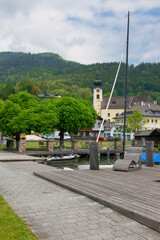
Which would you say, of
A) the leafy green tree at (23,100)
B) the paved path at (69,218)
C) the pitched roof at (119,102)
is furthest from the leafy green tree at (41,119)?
the pitched roof at (119,102)

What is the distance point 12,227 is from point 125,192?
3537 millimetres

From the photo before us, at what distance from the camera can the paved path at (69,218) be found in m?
4.81


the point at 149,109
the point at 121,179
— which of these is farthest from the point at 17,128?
the point at 149,109

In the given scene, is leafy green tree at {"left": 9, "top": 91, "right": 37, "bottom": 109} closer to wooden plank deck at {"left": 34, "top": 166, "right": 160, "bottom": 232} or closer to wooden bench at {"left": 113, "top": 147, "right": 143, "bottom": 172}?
wooden bench at {"left": 113, "top": 147, "right": 143, "bottom": 172}

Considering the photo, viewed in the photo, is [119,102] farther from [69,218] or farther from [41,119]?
[69,218]

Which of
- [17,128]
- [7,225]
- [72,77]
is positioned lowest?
[7,225]

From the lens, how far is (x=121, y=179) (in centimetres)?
992

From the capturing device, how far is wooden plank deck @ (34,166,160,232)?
221 inches

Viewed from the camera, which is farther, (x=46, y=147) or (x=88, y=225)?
(x=46, y=147)

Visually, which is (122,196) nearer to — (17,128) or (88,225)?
(88,225)

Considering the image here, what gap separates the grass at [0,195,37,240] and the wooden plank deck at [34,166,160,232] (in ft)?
7.03

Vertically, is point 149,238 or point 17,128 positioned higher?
point 17,128

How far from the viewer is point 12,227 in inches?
203

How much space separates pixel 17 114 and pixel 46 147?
5.54 metres
